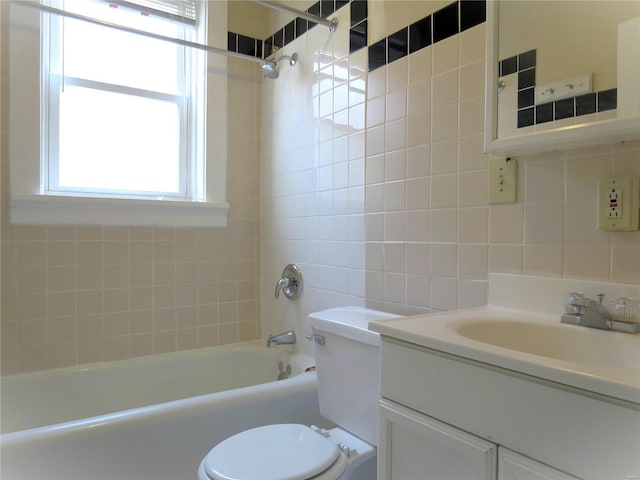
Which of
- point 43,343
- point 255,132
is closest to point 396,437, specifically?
point 43,343

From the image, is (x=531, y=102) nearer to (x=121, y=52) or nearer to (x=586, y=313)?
(x=586, y=313)

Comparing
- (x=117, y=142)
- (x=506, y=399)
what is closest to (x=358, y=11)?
(x=117, y=142)

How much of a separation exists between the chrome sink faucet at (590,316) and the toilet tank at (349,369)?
505mm

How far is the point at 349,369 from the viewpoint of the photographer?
138cm

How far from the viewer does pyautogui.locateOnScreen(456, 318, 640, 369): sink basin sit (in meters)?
0.90

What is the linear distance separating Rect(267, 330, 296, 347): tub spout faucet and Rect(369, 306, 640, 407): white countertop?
111 centimetres

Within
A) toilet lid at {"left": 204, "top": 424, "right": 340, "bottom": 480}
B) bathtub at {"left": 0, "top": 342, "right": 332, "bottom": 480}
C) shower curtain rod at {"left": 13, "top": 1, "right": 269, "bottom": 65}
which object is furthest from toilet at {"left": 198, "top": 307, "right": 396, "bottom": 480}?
shower curtain rod at {"left": 13, "top": 1, "right": 269, "bottom": 65}

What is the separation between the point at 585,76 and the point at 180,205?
1.78 metres

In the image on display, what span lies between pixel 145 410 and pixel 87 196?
3.50 ft

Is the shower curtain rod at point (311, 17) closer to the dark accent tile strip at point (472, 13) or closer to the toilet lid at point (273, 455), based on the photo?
the dark accent tile strip at point (472, 13)

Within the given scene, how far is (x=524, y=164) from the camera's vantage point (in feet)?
3.85

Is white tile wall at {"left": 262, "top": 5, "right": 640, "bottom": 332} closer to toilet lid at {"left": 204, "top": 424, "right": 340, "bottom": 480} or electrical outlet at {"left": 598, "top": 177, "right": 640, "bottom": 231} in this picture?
electrical outlet at {"left": 598, "top": 177, "right": 640, "bottom": 231}

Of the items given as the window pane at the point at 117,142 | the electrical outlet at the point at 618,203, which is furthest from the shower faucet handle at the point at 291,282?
the electrical outlet at the point at 618,203

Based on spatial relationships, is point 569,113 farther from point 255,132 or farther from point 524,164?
point 255,132
